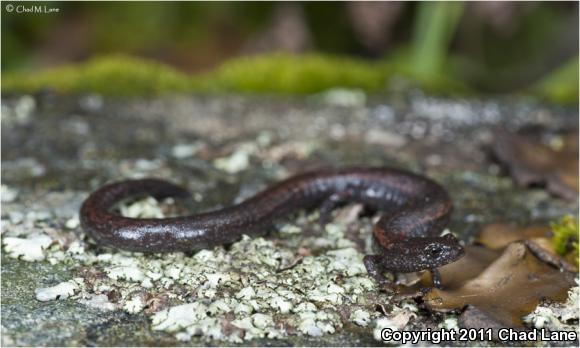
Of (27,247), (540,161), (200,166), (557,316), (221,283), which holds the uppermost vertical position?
(557,316)

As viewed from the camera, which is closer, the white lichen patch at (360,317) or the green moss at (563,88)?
the white lichen patch at (360,317)

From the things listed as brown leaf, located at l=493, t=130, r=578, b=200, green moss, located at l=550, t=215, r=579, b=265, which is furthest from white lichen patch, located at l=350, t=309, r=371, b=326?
brown leaf, located at l=493, t=130, r=578, b=200

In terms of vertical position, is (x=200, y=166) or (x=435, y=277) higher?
(x=435, y=277)

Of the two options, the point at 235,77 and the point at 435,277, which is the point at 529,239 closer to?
the point at 435,277

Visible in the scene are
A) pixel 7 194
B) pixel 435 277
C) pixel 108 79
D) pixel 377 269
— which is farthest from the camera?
pixel 108 79

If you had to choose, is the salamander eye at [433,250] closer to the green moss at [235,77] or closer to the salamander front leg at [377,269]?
the salamander front leg at [377,269]

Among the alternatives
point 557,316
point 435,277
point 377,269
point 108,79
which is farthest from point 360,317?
point 108,79

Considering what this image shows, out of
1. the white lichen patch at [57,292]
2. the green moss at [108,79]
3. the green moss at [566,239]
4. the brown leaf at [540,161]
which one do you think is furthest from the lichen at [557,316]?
the green moss at [108,79]
